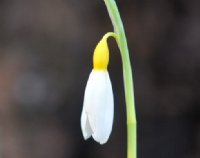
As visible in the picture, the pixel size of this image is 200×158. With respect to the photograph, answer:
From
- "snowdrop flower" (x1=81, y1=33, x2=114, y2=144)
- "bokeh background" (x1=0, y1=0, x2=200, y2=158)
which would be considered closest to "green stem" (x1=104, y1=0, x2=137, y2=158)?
"snowdrop flower" (x1=81, y1=33, x2=114, y2=144)

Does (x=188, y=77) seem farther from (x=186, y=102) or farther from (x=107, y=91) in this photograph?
(x=107, y=91)

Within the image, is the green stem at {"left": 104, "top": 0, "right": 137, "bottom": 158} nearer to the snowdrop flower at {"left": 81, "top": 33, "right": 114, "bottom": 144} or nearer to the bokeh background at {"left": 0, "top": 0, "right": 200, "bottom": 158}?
the snowdrop flower at {"left": 81, "top": 33, "right": 114, "bottom": 144}

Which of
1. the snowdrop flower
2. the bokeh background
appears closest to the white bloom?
the snowdrop flower

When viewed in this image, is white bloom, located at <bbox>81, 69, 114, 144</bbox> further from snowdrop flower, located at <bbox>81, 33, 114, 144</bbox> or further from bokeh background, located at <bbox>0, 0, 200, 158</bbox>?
bokeh background, located at <bbox>0, 0, 200, 158</bbox>

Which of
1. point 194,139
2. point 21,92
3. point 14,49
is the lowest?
point 194,139

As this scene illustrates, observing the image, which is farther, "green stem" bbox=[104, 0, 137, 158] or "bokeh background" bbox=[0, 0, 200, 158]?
"bokeh background" bbox=[0, 0, 200, 158]

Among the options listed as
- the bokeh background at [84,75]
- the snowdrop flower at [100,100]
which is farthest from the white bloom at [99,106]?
the bokeh background at [84,75]

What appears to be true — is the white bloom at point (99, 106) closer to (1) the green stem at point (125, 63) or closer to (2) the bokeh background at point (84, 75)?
(1) the green stem at point (125, 63)

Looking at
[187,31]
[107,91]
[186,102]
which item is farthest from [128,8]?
[107,91]
